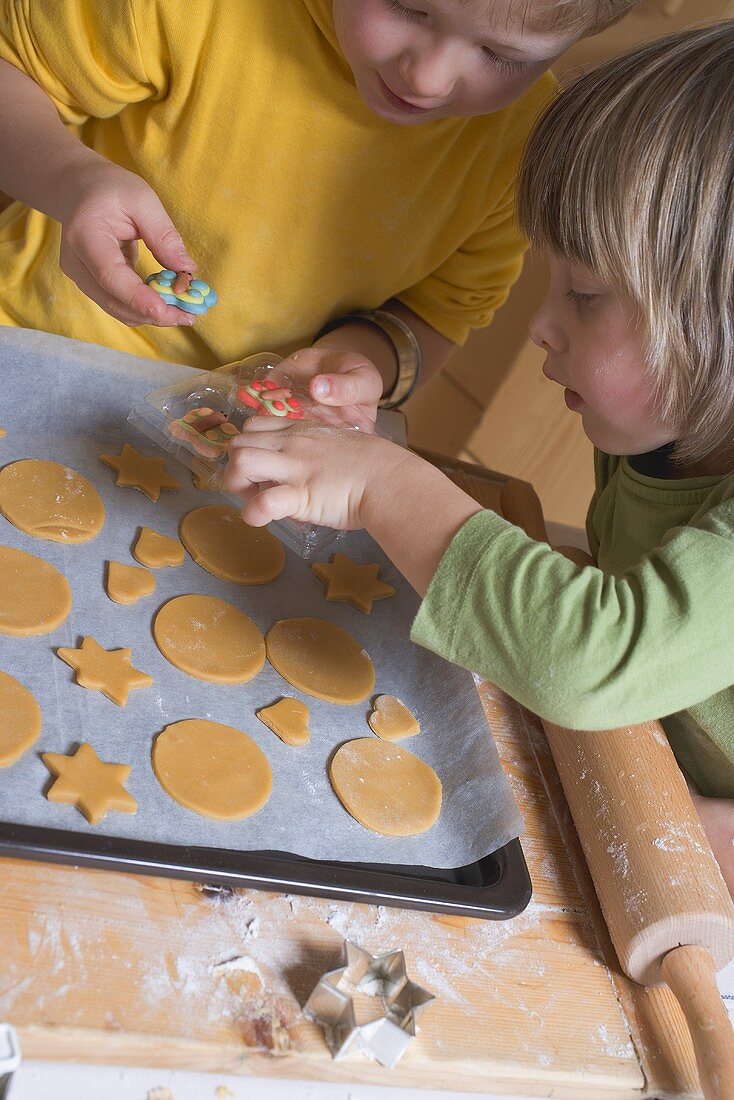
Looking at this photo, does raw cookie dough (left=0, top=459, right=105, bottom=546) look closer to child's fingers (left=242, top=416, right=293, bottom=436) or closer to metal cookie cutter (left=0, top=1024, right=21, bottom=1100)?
child's fingers (left=242, top=416, right=293, bottom=436)

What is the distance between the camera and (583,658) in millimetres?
625

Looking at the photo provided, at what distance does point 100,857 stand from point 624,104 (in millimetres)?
664

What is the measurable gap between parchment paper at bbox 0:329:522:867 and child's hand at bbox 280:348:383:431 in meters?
0.12

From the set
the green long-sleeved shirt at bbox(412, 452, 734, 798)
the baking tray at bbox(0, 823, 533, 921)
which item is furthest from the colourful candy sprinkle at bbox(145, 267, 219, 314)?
the baking tray at bbox(0, 823, 533, 921)

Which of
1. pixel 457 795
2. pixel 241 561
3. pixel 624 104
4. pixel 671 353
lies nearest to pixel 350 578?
pixel 241 561

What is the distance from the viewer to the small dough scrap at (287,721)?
2.33 ft

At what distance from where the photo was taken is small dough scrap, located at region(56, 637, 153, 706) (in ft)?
2.18

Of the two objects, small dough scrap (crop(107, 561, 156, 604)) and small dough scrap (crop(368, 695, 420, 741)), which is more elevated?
small dough scrap (crop(368, 695, 420, 741))

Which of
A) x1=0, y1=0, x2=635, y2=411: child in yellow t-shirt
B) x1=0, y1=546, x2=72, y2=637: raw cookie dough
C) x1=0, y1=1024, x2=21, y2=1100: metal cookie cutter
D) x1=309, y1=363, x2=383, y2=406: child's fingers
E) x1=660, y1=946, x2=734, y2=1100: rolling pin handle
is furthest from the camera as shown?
x1=309, y1=363, x2=383, y2=406: child's fingers

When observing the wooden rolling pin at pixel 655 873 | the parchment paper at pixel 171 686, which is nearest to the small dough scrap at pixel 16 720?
the parchment paper at pixel 171 686

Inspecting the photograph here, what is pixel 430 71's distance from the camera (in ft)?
2.47

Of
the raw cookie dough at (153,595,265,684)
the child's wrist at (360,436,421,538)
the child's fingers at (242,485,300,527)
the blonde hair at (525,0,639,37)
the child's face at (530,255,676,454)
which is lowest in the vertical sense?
the raw cookie dough at (153,595,265,684)

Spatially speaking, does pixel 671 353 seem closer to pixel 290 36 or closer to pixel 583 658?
pixel 583 658

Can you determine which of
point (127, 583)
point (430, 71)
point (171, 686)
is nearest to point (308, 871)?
point (171, 686)
